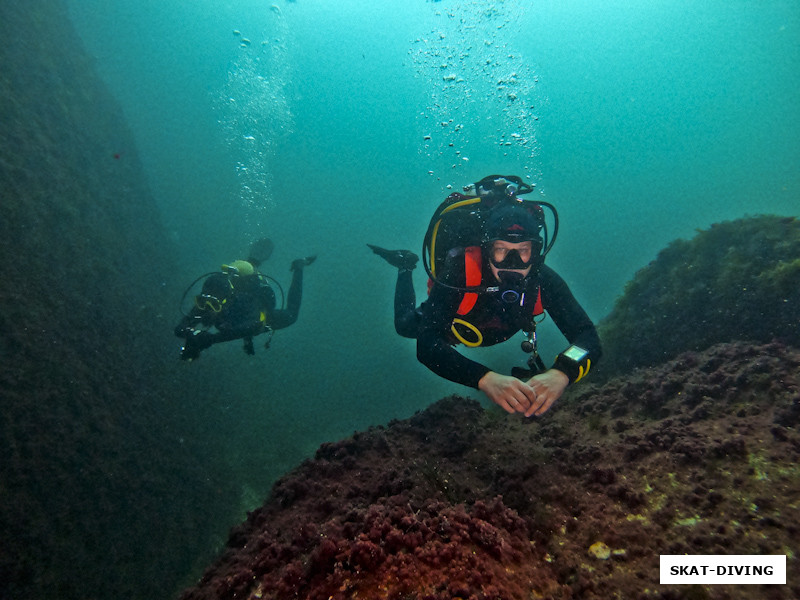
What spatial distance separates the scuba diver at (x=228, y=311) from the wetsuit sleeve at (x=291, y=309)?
303mm

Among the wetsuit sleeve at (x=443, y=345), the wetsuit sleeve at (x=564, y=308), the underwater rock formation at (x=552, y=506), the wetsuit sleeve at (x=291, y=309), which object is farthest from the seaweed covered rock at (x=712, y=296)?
the wetsuit sleeve at (x=291, y=309)

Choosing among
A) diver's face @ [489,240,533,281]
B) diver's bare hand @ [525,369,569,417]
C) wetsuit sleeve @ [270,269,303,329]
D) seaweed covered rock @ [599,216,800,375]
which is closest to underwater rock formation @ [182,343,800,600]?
diver's bare hand @ [525,369,569,417]

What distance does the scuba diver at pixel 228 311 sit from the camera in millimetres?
7035

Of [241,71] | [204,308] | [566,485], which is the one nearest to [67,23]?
[204,308]

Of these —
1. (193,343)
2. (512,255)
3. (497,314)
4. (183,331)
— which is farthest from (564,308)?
(183,331)

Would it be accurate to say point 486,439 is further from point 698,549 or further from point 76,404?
point 76,404

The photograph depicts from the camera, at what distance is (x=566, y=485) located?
2363 mm

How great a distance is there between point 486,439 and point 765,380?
7.66ft

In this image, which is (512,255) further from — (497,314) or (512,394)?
(512,394)

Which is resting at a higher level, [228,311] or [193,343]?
[228,311]

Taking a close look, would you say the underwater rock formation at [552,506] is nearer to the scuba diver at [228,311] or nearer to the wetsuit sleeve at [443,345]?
the wetsuit sleeve at [443,345]

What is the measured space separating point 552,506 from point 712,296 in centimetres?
524

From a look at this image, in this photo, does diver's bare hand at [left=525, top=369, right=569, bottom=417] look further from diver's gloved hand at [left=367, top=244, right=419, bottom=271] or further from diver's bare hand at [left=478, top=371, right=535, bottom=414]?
diver's gloved hand at [left=367, top=244, right=419, bottom=271]

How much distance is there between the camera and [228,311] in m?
8.18
